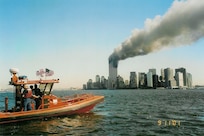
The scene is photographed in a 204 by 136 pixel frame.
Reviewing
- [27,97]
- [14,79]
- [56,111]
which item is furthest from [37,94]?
[14,79]

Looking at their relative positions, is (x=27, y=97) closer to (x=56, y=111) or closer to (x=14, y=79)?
(x=14, y=79)

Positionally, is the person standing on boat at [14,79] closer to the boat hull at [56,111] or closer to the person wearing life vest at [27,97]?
the person wearing life vest at [27,97]

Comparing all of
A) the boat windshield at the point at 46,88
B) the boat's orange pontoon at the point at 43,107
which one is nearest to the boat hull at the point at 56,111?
the boat's orange pontoon at the point at 43,107

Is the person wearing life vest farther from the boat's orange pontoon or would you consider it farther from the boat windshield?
the boat windshield

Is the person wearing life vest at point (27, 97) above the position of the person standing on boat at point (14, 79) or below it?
below

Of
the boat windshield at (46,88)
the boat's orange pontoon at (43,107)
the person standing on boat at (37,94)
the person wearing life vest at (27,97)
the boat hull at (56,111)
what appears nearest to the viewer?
the boat hull at (56,111)

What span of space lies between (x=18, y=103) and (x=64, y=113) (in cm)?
432

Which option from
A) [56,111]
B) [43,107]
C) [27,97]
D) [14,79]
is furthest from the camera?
[56,111]

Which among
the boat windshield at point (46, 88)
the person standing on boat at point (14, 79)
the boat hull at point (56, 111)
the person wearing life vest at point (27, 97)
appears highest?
the person standing on boat at point (14, 79)

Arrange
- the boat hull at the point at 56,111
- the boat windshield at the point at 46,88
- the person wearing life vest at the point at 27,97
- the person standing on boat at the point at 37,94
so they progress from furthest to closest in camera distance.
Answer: the boat windshield at the point at 46,88 < the person standing on boat at the point at 37,94 < the person wearing life vest at the point at 27,97 < the boat hull at the point at 56,111

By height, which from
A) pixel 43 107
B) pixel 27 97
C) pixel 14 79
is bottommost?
pixel 43 107

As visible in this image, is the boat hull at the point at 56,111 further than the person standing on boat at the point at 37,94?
No

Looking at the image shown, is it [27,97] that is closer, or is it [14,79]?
[27,97]

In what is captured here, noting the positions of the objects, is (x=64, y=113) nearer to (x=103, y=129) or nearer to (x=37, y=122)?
(x=37, y=122)
